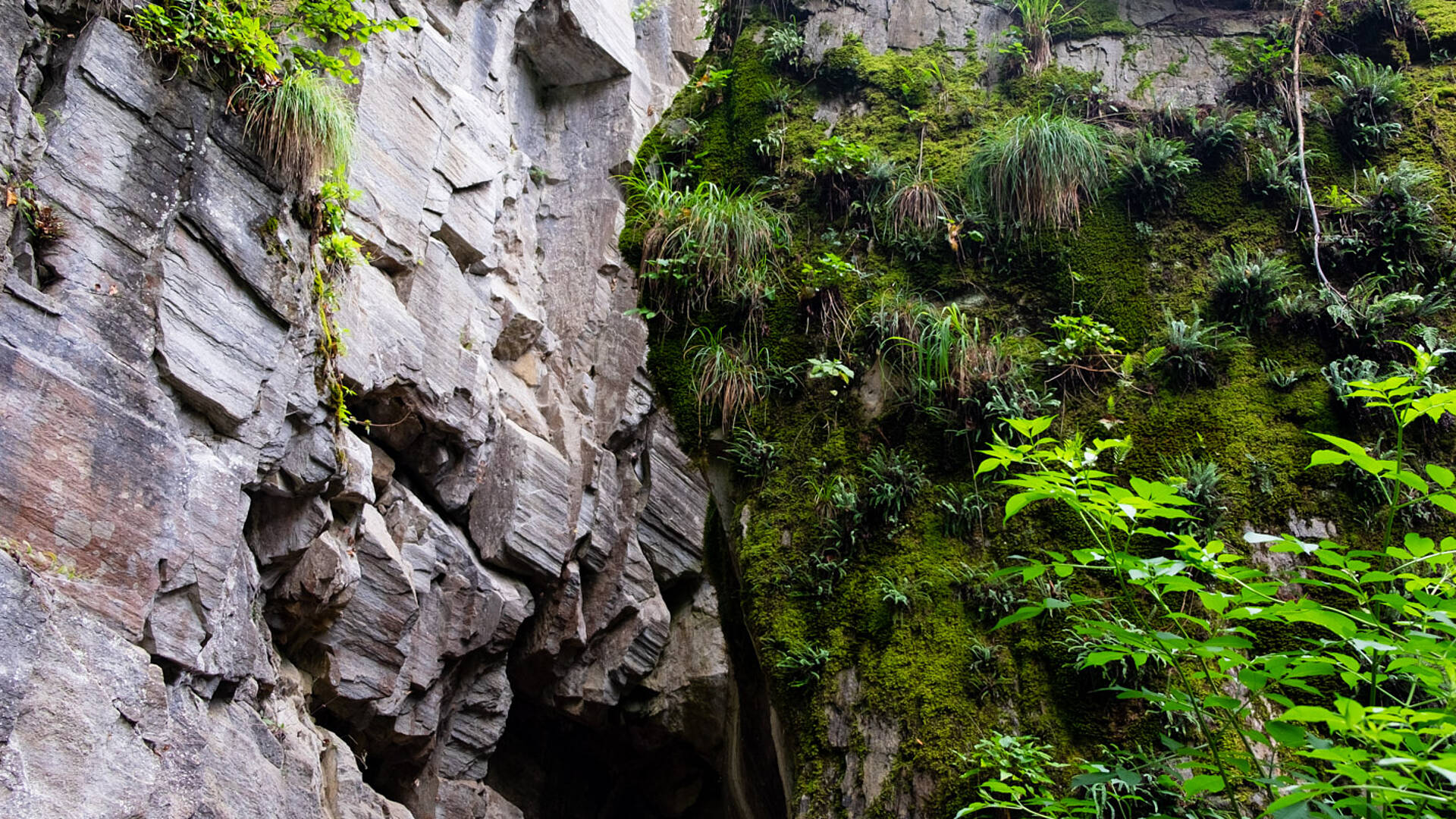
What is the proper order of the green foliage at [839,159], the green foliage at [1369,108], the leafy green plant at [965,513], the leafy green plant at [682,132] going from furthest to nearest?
the leafy green plant at [682,132] → the green foliage at [839,159] → the green foliage at [1369,108] → the leafy green plant at [965,513]

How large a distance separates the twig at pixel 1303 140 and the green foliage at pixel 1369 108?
30cm

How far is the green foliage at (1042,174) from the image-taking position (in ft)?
25.5

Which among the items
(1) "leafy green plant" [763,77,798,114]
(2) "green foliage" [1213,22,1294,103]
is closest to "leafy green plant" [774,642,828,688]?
(1) "leafy green plant" [763,77,798,114]

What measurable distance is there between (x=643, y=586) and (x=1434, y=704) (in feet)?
16.6

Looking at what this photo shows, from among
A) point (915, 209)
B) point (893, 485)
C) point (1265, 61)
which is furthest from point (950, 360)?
point (1265, 61)

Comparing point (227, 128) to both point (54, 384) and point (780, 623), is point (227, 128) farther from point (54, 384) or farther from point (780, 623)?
point (780, 623)

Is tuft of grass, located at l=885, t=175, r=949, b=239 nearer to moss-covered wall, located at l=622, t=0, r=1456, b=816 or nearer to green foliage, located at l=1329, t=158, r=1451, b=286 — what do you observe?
moss-covered wall, located at l=622, t=0, r=1456, b=816

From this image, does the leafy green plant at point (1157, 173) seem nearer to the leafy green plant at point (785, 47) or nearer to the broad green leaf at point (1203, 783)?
the leafy green plant at point (785, 47)

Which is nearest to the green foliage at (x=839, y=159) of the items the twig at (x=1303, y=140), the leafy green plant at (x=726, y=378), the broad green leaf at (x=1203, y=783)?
the leafy green plant at (x=726, y=378)

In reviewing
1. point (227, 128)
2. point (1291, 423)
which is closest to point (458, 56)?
point (227, 128)

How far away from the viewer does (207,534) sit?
14.9ft

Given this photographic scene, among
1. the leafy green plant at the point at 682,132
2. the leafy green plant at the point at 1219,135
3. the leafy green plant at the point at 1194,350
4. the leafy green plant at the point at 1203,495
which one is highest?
the leafy green plant at the point at 1219,135

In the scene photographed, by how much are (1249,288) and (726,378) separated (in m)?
3.98

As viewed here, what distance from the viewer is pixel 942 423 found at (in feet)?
23.1
